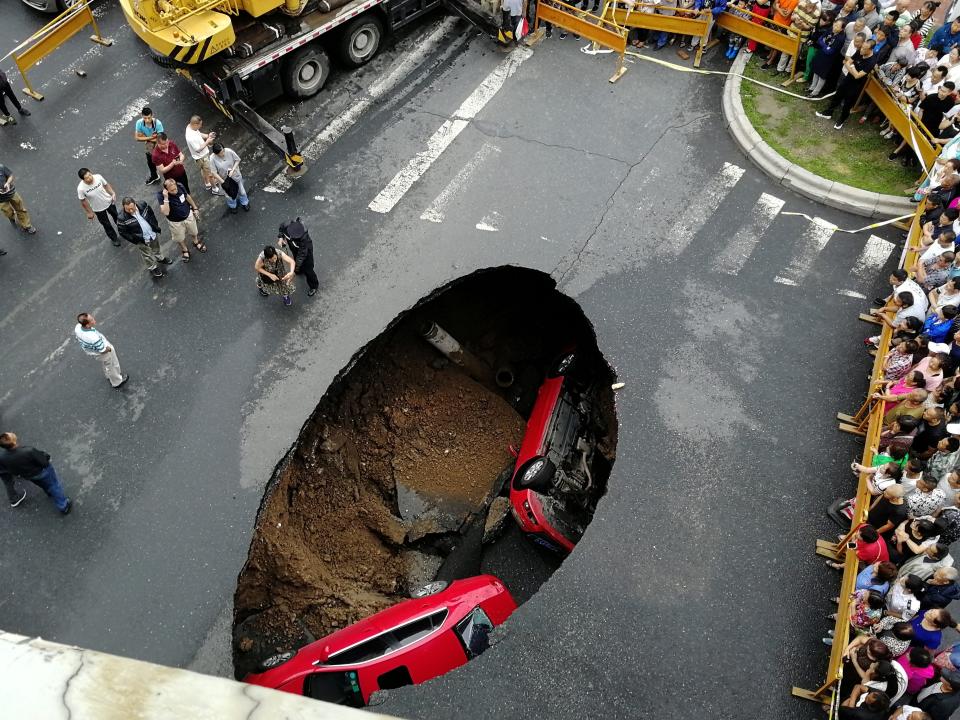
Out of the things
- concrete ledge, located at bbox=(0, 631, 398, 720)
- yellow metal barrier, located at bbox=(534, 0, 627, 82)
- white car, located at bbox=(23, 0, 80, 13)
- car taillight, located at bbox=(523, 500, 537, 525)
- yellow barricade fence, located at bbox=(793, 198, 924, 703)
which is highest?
concrete ledge, located at bbox=(0, 631, 398, 720)

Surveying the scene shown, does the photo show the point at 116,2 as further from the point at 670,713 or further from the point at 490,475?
the point at 670,713

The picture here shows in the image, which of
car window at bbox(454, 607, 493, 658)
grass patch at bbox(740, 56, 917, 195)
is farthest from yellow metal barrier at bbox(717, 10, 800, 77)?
car window at bbox(454, 607, 493, 658)

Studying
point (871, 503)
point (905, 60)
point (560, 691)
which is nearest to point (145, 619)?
point (560, 691)

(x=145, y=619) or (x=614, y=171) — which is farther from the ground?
(x=614, y=171)

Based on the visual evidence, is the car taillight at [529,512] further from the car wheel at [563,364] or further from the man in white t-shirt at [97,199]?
the man in white t-shirt at [97,199]

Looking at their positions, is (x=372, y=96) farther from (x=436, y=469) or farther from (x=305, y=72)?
(x=436, y=469)

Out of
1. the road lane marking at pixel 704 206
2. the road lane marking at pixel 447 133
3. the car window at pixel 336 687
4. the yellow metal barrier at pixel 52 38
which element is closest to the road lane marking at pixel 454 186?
the road lane marking at pixel 447 133

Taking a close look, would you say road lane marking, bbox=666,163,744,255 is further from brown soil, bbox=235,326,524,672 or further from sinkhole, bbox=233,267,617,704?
brown soil, bbox=235,326,524,672
